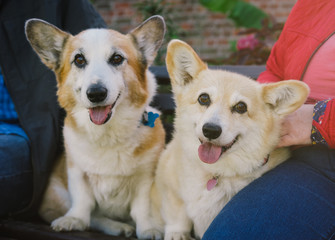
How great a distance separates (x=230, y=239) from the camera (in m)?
1.21

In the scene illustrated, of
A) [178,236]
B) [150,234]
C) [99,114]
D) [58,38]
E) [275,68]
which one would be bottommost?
[150,234]

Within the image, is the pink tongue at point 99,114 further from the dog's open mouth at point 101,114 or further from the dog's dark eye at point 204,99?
the dog's dark eye at point 204,99

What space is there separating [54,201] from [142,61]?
103 centimetres

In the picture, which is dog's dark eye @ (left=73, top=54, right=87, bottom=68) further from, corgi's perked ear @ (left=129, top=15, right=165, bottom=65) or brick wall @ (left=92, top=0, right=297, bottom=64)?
brick wall @ (left=92, top=0, right=297, bottom=64)

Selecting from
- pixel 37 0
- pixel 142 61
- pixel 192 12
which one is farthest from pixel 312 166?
pixel 192 12

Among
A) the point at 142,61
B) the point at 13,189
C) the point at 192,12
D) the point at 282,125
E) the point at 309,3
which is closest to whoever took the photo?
the point at 282,125

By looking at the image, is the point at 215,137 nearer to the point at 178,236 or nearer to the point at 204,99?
the point at 204,99

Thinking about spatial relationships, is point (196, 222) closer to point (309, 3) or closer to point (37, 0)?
point (309, 3)

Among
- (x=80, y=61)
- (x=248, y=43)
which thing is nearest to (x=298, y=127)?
(x=80, y=61)

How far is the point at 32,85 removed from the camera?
2.04m

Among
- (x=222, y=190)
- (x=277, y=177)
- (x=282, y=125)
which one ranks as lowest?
(x=222, y=190)

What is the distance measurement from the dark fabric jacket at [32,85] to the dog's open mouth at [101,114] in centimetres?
44

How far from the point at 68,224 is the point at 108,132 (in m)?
0.53

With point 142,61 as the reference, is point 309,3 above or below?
above
